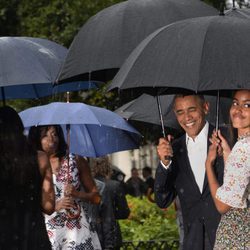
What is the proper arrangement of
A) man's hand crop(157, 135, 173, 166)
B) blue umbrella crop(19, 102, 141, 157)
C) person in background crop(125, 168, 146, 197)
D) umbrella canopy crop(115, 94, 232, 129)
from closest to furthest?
man's hand crop(157, 135, 173, 166)
blue umbrella crop(19, 102, 141, 157)
umbrella canopy crop(115, 94, 232, 129)
person in background crop(125, 168, 146, 197)

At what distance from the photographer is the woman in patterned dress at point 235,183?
686 centimetres

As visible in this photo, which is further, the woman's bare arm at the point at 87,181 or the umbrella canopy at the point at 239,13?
the woman's bare arm at the point at 87,181

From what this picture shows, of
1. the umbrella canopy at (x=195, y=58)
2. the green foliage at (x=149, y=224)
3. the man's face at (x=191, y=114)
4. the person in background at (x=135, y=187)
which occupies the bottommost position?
the person in background at (x=135, y=187)

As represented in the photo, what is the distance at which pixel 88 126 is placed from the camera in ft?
33.3

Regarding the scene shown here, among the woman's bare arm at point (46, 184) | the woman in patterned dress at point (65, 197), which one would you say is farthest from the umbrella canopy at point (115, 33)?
the woman's bare arm at point (46, 184)

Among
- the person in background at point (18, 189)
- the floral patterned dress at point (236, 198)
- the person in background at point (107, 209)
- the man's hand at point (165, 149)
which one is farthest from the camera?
the person in background at point (107, 209)

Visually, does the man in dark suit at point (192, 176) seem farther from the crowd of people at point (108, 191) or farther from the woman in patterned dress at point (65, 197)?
the woman in patterned dress at point (65, 197)

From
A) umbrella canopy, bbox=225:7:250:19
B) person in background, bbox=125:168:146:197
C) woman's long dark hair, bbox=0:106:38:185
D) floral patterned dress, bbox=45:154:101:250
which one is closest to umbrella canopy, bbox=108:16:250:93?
woman's long dark hair, bbox=0:106:38:185

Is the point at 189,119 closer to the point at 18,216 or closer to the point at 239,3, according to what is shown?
the point at 18,216

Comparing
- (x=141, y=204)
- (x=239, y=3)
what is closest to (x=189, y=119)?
(x=141, y=204)

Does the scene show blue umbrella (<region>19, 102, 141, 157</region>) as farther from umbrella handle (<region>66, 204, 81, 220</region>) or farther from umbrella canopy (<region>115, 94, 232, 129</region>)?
umbrella handle (<region>66, 204, 81, 220</region>)

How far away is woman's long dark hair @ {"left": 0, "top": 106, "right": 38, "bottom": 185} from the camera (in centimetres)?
671

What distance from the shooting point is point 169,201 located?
27.4 feet

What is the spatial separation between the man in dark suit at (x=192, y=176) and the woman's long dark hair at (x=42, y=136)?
127 cm
